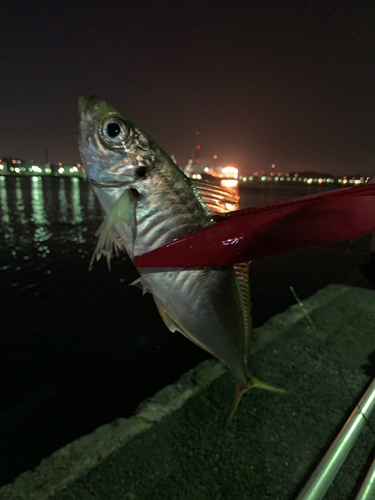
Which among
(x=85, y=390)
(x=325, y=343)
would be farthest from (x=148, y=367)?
(x=325, y=343)

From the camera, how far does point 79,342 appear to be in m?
6.68

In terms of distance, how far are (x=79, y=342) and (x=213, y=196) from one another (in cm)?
597

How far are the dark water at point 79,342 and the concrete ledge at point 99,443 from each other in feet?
6.29

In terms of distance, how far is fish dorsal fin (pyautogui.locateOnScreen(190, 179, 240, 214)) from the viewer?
1964 millimetres

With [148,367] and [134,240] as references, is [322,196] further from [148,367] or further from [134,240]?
[148,367]

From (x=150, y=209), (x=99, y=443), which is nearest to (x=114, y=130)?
(x=150, y=209)

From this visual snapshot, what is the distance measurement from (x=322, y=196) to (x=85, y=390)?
528 cm

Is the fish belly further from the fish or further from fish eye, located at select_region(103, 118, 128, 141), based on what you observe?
fish eye, located at select_region(103, 118, 128, 141)

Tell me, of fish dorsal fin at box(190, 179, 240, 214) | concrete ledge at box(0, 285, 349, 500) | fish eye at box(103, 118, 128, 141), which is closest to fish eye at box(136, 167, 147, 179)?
fish eye at box(103, 118, 128, 141)

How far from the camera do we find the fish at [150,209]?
1.67m

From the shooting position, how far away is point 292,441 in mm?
2691

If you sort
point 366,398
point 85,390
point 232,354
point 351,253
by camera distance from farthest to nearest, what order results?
1. point 351,253
2. point 85,390
3. point 366,398
4. point 232,354

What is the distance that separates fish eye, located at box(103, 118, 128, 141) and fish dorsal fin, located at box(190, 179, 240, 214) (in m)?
0.53

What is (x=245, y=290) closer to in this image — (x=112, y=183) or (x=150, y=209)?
(x=150, y=209)
